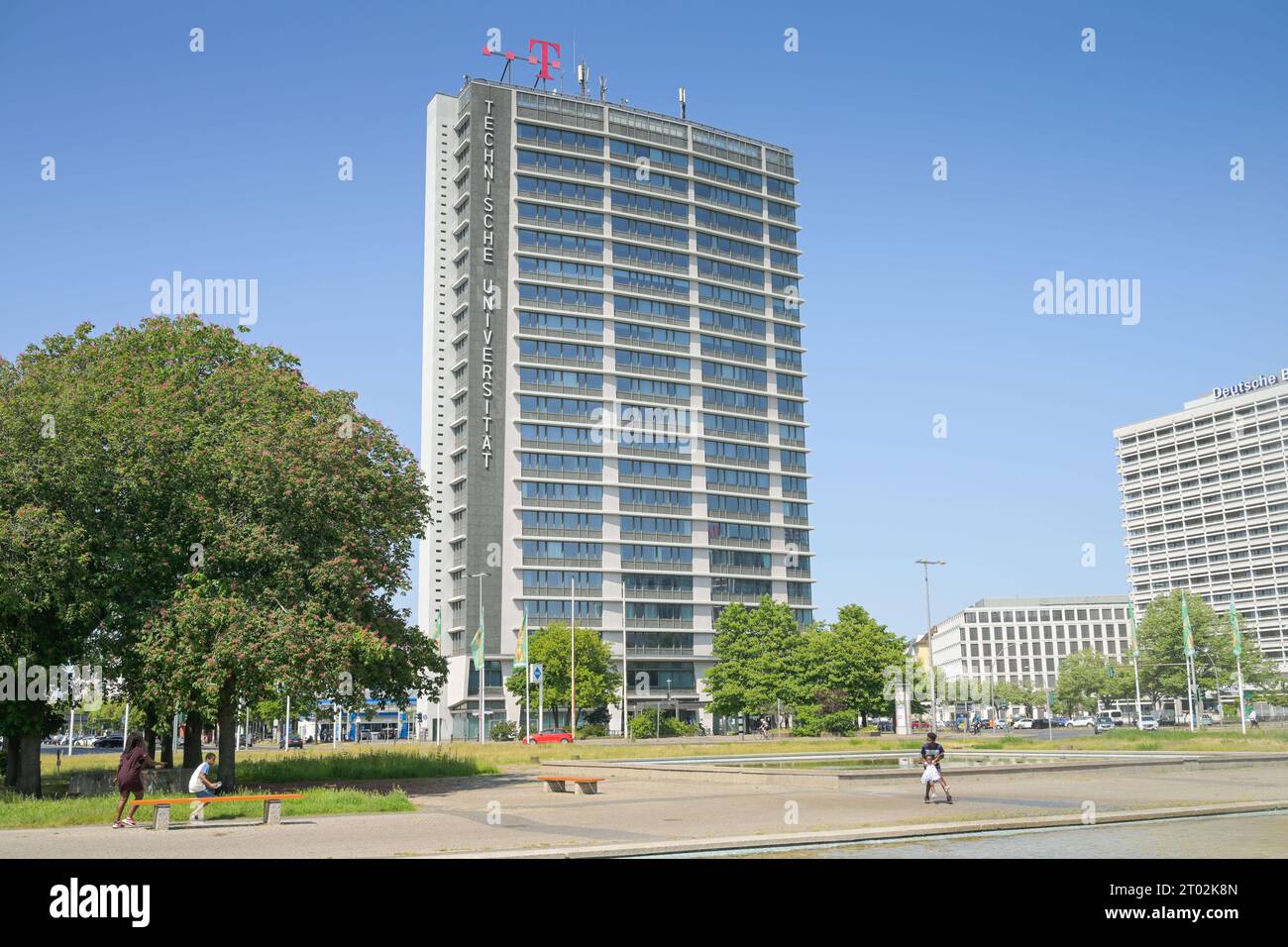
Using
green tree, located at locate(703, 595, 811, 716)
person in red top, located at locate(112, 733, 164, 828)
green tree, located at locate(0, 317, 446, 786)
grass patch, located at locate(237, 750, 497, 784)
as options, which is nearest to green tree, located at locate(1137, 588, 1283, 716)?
green tree, located at locate(703, 595, 811, 716)

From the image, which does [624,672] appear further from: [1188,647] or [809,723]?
[1188,647]

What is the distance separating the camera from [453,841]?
18406 mm

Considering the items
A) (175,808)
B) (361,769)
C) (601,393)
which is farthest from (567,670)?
(175,808)

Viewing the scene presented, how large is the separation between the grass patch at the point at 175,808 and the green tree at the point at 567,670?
68.8 m

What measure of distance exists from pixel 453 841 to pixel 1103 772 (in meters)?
24.6

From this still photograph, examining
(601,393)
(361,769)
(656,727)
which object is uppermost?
(601,393)

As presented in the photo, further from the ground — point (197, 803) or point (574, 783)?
point (197, 803)

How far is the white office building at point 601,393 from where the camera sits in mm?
110938

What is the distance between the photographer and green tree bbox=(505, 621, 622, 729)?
97.1m

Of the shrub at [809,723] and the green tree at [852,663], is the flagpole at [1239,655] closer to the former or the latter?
the green tree at [852,663]

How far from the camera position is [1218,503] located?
163125mm

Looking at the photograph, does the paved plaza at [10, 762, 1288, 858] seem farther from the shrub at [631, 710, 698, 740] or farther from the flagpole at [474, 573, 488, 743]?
the shrub at [631, 710, 698, 740]

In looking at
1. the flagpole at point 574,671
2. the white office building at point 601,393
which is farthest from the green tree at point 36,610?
the white office building at point 601,393

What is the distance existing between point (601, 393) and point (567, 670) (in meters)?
31.6
